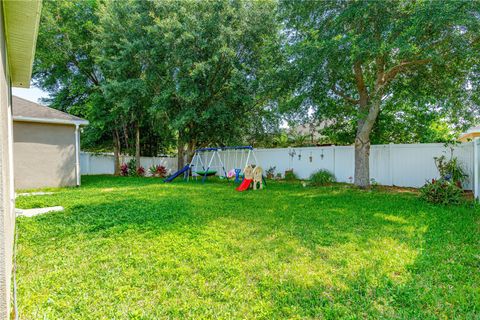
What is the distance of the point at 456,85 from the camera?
9070 mm

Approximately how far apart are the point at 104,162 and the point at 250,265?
16578 mm

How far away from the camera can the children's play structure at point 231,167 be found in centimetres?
989

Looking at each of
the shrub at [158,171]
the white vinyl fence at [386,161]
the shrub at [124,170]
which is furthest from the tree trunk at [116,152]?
the white vinyl fence at [386,161]

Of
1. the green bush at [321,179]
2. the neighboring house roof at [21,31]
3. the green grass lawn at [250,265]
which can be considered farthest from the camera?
the green bush at [321,179]

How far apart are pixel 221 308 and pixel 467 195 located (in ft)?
26.8

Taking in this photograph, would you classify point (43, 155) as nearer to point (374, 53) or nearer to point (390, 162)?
point (374, 53)

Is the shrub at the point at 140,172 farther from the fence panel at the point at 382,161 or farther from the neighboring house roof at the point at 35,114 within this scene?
the neighboring house roof at the point at 35,114

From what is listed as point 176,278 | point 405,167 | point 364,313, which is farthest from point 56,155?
point 405,167

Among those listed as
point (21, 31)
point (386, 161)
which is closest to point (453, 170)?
point (386, 161)

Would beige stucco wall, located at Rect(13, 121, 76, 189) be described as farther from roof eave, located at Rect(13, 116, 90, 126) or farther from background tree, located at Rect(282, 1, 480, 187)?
background tree, located at Rect(282, 1, 480, 187)

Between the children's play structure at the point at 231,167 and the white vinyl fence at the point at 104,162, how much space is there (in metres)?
2.95

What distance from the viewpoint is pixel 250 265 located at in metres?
3.17

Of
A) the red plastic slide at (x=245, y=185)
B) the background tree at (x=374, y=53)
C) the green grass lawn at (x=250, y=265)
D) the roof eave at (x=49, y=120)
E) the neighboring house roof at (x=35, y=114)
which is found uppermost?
the background tree at (x=374, y=53)

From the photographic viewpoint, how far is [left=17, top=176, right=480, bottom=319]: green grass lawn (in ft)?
7.77
